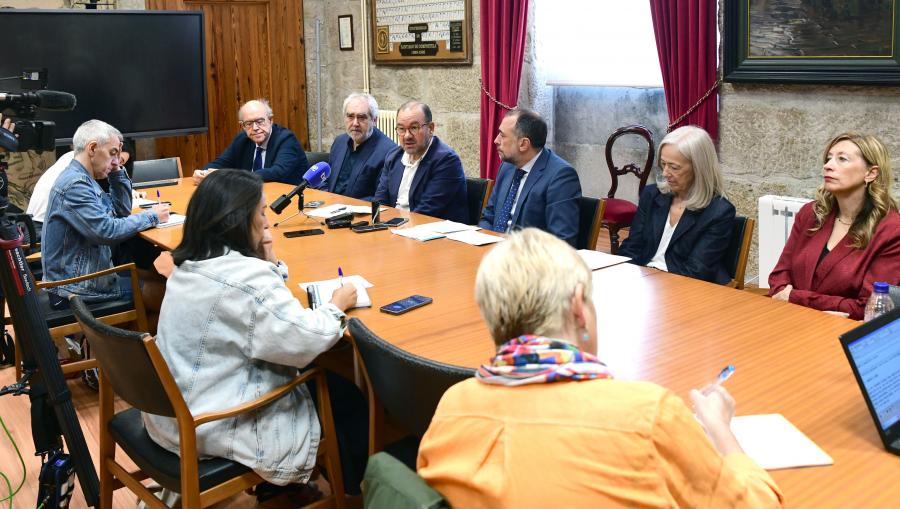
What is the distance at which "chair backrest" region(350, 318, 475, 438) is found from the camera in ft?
5.81

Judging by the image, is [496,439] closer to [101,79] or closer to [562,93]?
[562,93]

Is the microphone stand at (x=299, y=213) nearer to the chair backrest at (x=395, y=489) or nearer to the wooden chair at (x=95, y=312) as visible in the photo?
the wooden chair at (x=95, y=312)

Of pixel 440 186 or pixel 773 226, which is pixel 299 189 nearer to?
pixel 440 186

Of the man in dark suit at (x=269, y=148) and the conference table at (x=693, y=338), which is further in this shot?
the man in dark suit at (x=269, y=148)

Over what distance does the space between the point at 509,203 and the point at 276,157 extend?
85.8 inches

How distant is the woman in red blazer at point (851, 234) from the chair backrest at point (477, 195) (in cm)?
171

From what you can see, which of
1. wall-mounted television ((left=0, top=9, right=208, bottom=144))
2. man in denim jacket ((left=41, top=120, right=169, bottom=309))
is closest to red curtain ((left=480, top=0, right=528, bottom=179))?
wall-mounted television ((left=0, top=9, right=208, bottom=144))

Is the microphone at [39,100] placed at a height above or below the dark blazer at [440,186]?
above

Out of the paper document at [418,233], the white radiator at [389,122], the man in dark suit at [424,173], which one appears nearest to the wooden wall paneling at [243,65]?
the white radiator at [389,122]

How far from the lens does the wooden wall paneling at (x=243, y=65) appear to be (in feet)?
24.8

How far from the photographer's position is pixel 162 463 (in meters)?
2.25

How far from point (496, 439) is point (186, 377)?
4.00 feet

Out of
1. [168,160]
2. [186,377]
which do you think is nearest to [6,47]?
[168,160]

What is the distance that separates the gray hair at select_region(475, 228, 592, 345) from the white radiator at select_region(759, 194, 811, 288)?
3434mm
